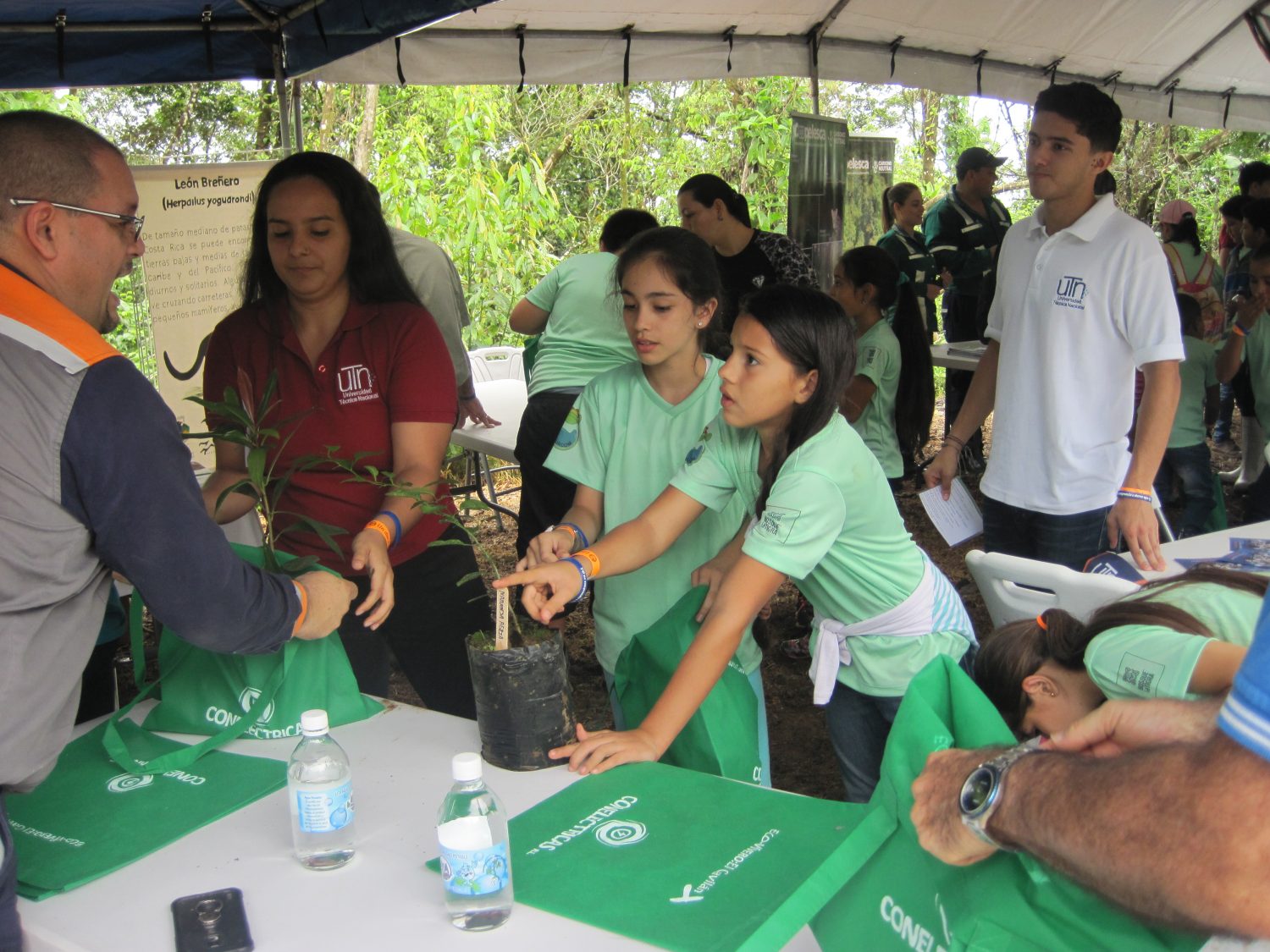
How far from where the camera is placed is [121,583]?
2.67 metres

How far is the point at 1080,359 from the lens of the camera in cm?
240

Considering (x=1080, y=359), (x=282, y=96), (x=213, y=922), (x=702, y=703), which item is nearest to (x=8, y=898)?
(x=213, y=922)

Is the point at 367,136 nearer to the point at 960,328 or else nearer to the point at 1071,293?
the point at 960,328

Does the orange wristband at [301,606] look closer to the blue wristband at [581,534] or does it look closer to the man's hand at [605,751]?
the man's hand at [605,751]

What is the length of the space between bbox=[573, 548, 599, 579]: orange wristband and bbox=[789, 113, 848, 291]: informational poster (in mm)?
3811

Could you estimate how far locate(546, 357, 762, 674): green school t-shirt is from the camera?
2043 millimetres

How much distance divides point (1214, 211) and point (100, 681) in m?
11.6

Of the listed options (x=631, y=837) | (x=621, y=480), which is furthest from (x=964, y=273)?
(x=631, y=837)

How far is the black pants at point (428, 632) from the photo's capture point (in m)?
2.12

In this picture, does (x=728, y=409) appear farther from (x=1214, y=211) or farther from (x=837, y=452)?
(x=1214, y=211)

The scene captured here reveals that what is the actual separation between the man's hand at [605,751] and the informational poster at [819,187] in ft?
13.5

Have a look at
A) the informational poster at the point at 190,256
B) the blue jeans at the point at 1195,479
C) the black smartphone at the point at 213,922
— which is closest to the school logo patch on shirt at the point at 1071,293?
the black smartphone at the point at 213,922

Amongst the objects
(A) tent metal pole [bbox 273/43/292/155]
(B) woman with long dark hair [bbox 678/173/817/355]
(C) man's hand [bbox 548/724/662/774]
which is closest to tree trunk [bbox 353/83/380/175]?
(A) tent metal pole [bbox 273/43/292/155]

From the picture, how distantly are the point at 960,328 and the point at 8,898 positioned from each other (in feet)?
20.8
